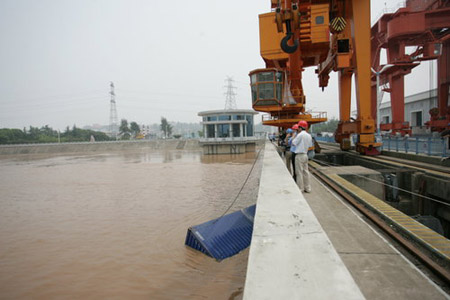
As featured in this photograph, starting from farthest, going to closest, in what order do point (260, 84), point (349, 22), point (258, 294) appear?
1. point (260, 84)
2. point (349, 22)
3. point (258, 294)

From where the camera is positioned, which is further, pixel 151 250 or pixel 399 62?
pixel 399 62

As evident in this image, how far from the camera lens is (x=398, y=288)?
2266mm

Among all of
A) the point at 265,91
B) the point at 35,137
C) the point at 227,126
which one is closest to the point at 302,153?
the point at 265,91

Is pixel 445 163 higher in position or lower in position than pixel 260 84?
lower

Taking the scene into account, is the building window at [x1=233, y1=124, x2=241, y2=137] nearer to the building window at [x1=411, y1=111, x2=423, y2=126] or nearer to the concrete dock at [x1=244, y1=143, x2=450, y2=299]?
the building window at [x1=411, y1=111, x2=423, y2=126]

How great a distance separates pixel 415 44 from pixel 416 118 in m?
13.4

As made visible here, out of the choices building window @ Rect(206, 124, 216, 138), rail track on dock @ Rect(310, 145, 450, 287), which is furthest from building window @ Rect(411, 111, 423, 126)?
rail track on dock @ Rect(310, 145, 450, 287)

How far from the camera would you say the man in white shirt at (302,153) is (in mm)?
5297

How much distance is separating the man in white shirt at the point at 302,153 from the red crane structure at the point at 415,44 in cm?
1978

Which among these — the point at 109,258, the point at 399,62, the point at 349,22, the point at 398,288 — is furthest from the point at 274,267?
the point at 399,62

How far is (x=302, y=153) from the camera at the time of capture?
5.40 meters

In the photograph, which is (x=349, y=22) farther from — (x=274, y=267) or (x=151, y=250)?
(x=274, y=267)

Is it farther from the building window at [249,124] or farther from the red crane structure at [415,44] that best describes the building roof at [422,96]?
the building window at [249,124]

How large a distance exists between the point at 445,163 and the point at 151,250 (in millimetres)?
9617
